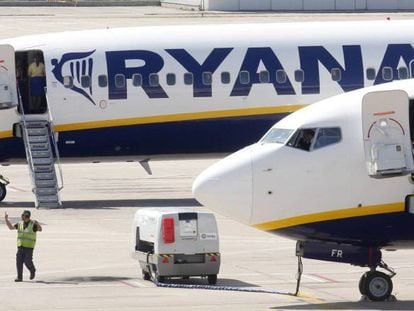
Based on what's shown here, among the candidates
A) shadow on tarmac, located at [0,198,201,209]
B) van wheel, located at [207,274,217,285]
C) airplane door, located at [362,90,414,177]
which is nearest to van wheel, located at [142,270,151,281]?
van wheel, located at [207,274,217,285]

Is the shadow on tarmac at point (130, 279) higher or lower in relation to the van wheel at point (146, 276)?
lower

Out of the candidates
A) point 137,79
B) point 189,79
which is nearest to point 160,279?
point 137,79

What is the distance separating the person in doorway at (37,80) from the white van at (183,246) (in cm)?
1353

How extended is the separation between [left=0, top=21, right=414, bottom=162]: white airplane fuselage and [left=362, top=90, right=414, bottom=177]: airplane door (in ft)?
56.5

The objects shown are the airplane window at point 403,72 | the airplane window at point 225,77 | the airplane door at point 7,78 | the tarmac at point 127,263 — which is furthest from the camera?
the airplane window at point 403,72

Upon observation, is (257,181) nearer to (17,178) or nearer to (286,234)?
(286,234)

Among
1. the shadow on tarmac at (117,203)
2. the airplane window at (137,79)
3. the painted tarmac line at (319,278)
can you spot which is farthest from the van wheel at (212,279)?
the airplane window at (137,79)

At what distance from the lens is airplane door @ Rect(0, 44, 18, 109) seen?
4559cm

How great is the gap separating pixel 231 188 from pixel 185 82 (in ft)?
56.0

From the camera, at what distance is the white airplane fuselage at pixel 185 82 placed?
46.2m

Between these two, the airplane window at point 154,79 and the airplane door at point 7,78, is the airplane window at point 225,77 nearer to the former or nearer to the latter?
the airplane window at point 154,79

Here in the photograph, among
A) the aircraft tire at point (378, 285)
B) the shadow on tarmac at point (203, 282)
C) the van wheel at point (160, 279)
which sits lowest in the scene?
the shadow on tarmac at point (203, 282)

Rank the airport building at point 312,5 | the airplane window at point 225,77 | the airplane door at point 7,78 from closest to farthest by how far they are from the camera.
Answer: the airplane door at point 7,78, the airplane window at point 225,77, the airport building at point 312,5

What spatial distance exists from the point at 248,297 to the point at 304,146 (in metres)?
3.55
